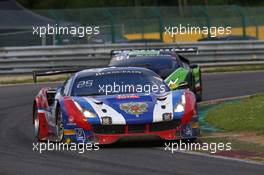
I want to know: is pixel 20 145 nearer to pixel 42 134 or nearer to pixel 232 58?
pixel 42 134

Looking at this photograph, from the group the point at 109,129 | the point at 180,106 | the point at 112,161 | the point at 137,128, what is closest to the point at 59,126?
the point at 109,129

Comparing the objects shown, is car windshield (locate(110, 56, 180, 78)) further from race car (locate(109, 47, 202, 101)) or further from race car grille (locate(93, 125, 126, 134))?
race car grille (locate(93, 125, 126, 134))

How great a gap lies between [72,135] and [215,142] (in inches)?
79.0

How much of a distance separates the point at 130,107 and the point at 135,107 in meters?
0.07

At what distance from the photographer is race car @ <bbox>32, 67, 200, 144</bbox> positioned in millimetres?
12164

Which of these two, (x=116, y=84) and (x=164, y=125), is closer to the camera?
(x=164, y=125)

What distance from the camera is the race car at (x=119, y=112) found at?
39.9 ft

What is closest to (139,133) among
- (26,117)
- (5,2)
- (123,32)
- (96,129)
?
(96,129)

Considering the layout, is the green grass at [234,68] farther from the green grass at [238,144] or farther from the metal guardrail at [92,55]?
the green grass at [238,144]

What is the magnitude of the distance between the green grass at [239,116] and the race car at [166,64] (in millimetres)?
967

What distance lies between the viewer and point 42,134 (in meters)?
13.9

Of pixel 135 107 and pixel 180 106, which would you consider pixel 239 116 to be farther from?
pixel 135 107

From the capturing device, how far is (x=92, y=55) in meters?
31.1

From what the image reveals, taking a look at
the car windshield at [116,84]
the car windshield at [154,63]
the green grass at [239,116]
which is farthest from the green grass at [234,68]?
the car windshield at [116,84]
